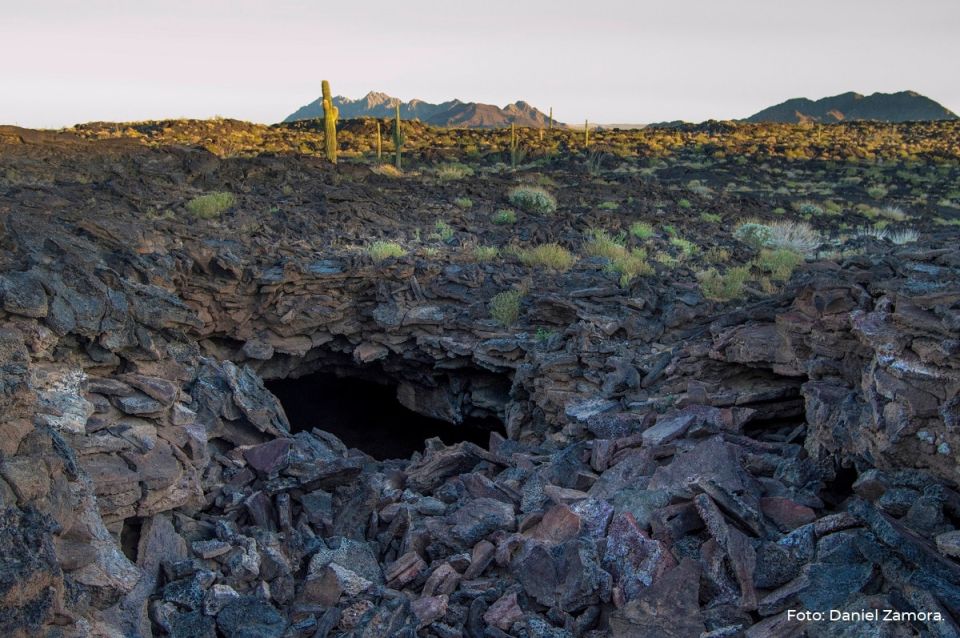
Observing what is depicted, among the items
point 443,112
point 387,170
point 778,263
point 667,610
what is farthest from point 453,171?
point 443,112

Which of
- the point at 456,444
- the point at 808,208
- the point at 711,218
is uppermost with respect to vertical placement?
the point at 808,208

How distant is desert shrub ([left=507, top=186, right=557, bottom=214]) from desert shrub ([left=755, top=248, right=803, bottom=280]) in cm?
518

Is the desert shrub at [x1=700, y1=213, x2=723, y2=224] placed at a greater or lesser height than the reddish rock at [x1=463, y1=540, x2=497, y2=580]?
greater

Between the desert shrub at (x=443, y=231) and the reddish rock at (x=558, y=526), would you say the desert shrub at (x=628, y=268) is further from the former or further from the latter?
the reddish rock at (x=558, y=526)

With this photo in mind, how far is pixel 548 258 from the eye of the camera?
1265 cm

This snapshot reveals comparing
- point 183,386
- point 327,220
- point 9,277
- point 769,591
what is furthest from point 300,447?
point 327,220

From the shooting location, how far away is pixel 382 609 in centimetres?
485

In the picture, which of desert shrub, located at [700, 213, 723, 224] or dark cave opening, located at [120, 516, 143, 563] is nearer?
dark cave opening, located at [120, 516, 143, 563]

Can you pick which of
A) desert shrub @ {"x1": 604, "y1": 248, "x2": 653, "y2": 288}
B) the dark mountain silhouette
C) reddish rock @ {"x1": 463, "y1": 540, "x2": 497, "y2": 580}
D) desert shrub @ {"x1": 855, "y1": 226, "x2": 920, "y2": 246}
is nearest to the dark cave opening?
reddish rock @ {"x1": 463, "y1": 540, "x2": 497, "y2": 580}

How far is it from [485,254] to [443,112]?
84997 millimetres

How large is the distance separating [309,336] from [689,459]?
7.29 m

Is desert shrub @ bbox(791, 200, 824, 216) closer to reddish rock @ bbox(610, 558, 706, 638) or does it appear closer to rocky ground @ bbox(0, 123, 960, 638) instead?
rocky ground @ bbox(0, 123, 960, 638)

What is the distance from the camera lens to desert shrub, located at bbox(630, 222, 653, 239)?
48.7ft

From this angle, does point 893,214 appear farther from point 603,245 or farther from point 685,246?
point 603,245
